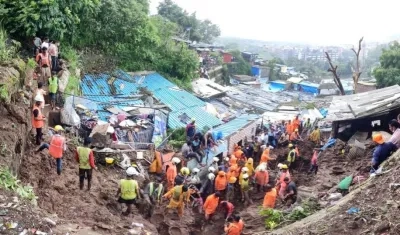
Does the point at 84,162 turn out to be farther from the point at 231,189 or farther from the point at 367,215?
the point at 367,215

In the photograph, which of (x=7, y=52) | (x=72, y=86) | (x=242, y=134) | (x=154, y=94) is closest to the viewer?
(x=7, y=52)

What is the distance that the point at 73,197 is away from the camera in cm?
948

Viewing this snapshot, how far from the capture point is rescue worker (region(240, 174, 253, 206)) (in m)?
12.2

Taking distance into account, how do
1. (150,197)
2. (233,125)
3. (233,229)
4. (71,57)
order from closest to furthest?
(233,229) → (150,197) → (71,57) → (233,125)

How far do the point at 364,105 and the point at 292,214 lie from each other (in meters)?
6.08

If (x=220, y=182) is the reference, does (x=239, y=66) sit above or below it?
above

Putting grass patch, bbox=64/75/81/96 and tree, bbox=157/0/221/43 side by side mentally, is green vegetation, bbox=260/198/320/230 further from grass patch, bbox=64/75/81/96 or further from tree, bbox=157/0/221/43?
tree, bbox=157/0/221/43

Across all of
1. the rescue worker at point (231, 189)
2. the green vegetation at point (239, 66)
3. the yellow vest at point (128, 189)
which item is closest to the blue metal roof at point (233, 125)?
the rescue worker at point (231, 189)

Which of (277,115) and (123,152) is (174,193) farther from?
(277,115)

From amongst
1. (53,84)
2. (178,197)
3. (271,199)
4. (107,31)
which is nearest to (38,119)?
(53,84)

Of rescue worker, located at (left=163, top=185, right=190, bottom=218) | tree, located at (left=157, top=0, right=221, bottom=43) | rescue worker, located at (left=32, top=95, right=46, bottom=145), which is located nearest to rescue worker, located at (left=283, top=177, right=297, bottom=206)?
rescue worker, located at (left=163, top=185, right=190, bottom=218)

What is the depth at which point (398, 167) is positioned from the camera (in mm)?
7566

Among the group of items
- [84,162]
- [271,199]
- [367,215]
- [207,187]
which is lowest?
[207,187]

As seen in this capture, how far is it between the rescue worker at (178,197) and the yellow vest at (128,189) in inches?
54.2
